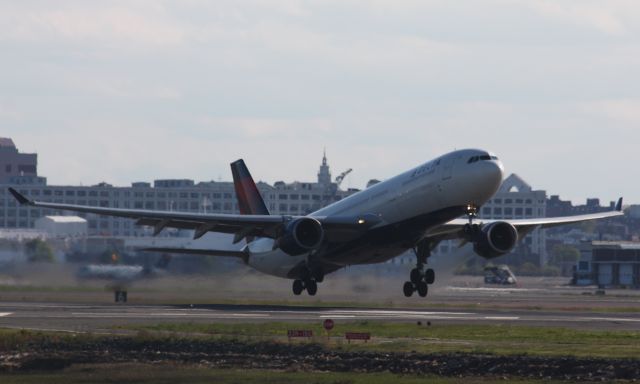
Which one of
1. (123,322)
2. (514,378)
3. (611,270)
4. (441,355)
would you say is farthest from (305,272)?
(611,270)

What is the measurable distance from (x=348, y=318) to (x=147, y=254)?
2735 cm

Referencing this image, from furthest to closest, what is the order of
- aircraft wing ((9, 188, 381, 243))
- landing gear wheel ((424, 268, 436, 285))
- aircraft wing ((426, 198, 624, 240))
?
landing gear wheel ((424, 268, 436, 285)) → aircraft wing ((426, 198, 624, 240)) → aircraft wing ((9, 188, 381, 243))

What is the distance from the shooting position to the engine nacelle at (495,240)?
2766 inches

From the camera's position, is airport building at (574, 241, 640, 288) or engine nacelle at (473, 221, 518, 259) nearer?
engine nacelle at (473, 221, 518, 259)

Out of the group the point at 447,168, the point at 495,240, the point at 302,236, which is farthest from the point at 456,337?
the point at 495,240

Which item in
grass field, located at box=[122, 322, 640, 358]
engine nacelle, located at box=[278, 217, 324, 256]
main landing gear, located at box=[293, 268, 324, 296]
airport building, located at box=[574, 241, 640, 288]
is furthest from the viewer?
airport building, located at box=[574, 241, 640, 288]

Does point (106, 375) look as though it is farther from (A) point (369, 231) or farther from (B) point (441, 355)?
(A) point (369, 231)

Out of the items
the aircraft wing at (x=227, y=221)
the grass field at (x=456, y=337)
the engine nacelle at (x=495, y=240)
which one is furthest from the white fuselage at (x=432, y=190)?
the grass field at (x=456, y=337)

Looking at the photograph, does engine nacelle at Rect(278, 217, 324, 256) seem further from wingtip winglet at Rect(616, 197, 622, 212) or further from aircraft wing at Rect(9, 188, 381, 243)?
A: wingtip winglet at Rect(616, 197, 622, 212)

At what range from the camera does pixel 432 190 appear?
6662 centimetres

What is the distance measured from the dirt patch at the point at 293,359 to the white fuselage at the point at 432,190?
1600cm

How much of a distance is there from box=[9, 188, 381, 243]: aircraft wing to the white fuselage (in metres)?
1.08

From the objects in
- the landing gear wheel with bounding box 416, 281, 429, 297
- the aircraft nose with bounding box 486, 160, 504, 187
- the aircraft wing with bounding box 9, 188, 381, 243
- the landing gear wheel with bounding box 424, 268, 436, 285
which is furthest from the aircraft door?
the landing gear wheel with bounding box 416, 281, 429, 297

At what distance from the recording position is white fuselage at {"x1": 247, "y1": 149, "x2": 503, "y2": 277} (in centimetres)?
6519
